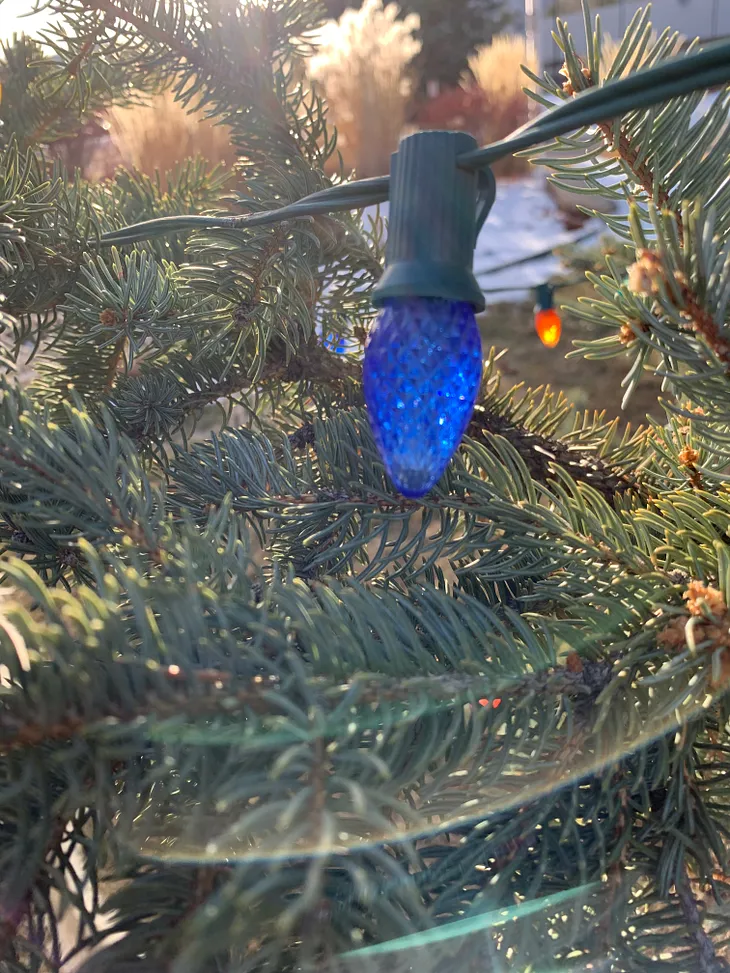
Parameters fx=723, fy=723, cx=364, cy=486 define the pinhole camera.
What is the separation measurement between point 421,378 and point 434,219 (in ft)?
0.16

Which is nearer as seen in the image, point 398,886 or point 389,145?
point 398,886

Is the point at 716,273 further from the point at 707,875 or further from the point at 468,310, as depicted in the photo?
A: the point at 707,875

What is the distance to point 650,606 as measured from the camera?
0.23 m

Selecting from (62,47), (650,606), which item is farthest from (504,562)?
(62,47)

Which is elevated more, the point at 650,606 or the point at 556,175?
the point at 556,175

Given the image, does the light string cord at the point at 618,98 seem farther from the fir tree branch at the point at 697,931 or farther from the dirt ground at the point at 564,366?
the dirt ground at the point at 564,366

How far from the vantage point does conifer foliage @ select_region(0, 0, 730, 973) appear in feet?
0.57

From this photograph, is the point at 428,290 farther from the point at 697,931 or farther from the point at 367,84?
the point at 367,84

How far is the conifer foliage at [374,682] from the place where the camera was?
0.57ft

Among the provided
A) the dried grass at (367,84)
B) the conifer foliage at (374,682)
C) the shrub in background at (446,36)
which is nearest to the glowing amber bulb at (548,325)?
the conifer foliage at (374,682)

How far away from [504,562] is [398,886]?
15cm

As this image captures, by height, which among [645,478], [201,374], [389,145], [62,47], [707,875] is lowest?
[707,875]

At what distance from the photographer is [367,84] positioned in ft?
13.5

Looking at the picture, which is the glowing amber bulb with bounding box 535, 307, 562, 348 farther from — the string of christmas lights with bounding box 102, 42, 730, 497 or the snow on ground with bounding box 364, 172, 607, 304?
the snow on ground with bounding box 364, 172, 607, 304
